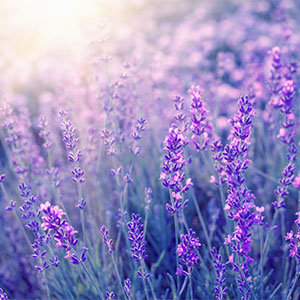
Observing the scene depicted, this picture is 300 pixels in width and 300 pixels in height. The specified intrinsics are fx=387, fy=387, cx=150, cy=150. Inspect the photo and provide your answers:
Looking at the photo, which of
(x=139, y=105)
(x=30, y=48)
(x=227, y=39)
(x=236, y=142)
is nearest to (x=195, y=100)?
(x=236, y=142)

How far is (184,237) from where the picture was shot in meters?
1.49

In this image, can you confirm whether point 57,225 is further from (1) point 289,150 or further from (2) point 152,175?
(2) point 152,175

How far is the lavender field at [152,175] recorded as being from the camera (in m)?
1.57

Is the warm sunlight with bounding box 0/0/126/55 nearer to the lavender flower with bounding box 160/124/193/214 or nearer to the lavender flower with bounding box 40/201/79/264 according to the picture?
the lavender flower with bounding box 160/124/193/214

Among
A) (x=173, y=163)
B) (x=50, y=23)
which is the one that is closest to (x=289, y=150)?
(x=173, y=163)

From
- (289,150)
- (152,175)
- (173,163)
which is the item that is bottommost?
(152,175)

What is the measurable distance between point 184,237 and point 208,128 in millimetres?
947

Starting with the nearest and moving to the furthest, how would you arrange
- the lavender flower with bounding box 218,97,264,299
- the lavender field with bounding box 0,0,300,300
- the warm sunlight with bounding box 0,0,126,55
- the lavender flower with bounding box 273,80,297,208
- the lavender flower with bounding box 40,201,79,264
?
the lavender flower with bounding box 40,201,79,264, the lavender flower with bounding box 218,97,264,299, the lavender field with bounding box 0,0,300,300, the lavender flower with bounding box 273,80,297,208, the warm sunlight with bounding box 0,0,126,55

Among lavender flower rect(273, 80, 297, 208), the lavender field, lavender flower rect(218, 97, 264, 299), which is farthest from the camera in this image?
lavender flower rect(273, 80, 297, 208)

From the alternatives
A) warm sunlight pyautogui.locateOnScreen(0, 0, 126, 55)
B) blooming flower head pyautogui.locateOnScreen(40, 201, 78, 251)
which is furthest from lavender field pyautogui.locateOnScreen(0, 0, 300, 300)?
warm sunlight pyautogui.locateOnScreen(0, 0, 126, 55)

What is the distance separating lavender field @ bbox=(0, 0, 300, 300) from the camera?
1568 millimetres

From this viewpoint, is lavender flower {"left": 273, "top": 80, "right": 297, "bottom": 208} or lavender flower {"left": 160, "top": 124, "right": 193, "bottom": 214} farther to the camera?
lavender flower {"left": 273, "top": 80, "right": 297, "bottom": 208}

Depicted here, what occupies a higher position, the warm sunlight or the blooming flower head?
the warm sunlight

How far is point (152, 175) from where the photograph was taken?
3143mm
